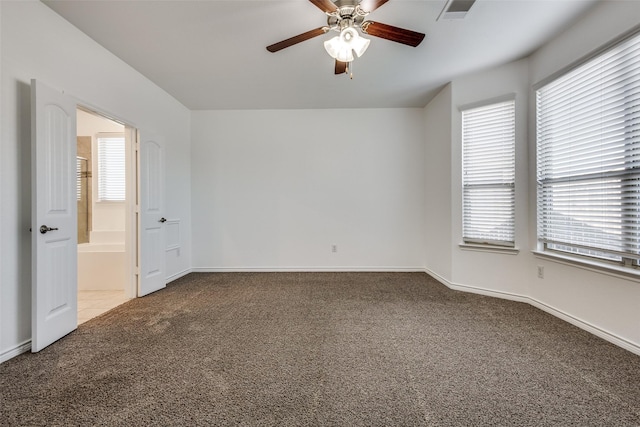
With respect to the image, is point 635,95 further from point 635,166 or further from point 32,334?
point 32,334

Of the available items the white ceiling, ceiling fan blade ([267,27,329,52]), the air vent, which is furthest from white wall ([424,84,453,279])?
ceiling fan blade ([267,27,329,52])

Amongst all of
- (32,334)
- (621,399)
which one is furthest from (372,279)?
(32,334)

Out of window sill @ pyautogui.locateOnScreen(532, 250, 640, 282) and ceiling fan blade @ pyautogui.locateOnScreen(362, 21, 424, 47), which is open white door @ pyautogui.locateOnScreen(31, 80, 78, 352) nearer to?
ceiling fan blade @ pyautogui.locateOnScreen(362, 21, 424, 47)

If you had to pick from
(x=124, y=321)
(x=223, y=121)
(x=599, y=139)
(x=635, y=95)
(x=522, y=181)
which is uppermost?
(x=223, y=121)

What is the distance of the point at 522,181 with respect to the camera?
2.97 m

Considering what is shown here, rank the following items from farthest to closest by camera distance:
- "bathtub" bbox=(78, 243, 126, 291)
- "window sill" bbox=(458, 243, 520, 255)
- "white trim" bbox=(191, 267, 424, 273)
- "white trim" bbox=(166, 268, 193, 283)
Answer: "white trim" bbox=(191, 267, 424, 273) → "white trim" bbox=(166, 268, 193, 283) → "bathtub" bbox=(78, 243, 126, 291) → "window sill" bbox=(458, 243, 520, 255)

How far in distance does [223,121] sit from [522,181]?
170 inches

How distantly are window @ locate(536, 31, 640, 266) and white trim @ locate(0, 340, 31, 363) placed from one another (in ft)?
15.0

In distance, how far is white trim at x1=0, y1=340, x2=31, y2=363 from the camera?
1.85 m

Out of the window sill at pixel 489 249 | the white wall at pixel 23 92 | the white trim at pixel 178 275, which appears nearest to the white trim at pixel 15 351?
the white wall at pixel 23 92

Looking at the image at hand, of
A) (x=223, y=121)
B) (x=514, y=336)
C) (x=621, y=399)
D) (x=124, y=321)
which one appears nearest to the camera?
(x=621, y=399)

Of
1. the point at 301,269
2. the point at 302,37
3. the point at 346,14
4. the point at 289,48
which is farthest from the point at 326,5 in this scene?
the point at 301,269

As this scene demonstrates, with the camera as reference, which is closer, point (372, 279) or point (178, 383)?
point (178, 383)

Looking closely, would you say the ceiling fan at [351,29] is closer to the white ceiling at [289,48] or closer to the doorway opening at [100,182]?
the white ceiling at [289,48]
